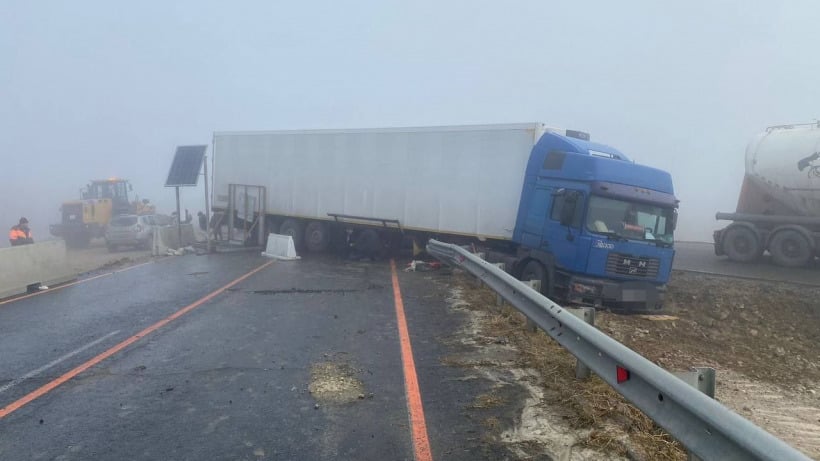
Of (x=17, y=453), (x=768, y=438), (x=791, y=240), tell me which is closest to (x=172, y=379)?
(x=17, y=453)

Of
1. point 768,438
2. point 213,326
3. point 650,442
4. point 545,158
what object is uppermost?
point 545,158

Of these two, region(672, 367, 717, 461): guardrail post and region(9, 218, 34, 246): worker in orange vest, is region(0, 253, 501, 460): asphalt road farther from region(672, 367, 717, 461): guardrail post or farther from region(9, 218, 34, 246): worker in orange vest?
region(9, 218, 34, 246): worker in orange vest

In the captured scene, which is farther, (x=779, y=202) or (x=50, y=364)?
(x=779, y=202)

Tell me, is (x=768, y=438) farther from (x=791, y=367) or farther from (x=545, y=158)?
(x=545, y=158)

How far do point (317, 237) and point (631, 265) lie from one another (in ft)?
36.3

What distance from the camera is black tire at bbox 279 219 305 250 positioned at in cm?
1956

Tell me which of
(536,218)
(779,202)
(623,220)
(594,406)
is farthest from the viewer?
(779,202)

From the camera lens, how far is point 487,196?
14164mm

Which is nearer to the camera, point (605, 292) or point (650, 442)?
point (650, 442)

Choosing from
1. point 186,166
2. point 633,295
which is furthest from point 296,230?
point 633,295

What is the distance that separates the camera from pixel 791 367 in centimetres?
787

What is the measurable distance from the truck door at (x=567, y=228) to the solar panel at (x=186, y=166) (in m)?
12.7

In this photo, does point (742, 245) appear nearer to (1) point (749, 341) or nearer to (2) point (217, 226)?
(1) point (749, 341)

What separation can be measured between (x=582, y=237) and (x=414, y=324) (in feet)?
12.2
